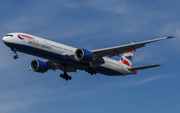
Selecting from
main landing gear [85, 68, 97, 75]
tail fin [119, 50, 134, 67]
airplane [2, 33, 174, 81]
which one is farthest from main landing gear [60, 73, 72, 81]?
tail fin [119, 50, 134, 67]

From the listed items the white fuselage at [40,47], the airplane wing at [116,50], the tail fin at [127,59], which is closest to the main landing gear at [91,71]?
the white fuselage at [40,47]

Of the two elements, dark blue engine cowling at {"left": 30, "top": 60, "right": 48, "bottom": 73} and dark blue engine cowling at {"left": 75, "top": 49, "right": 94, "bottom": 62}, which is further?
dark blue engine cowling at {"left": 30, "top": 60, "right": 48, "bottom": 73}

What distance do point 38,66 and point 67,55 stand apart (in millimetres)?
6908

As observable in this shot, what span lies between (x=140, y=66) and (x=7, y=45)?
20555mm

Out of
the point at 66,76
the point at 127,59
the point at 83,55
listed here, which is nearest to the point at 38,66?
the point at 66,76

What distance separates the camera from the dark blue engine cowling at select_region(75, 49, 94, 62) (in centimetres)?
3876

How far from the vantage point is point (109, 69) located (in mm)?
45031

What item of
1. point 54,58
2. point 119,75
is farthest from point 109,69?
point 54,58

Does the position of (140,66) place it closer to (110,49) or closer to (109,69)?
(109,69)

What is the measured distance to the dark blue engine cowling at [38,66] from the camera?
145ft

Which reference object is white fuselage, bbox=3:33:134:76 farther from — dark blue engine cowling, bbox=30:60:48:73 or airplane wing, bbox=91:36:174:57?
dark blue engine cowling, bbox=30:60:48:73

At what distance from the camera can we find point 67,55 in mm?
39625

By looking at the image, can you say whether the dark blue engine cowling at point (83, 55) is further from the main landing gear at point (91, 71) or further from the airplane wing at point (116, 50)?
the main landing gear at point (91, 71)

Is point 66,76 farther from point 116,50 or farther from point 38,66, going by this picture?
point 116,50
